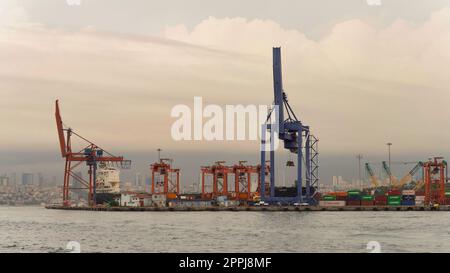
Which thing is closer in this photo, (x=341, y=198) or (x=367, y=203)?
(x=367, y=203)

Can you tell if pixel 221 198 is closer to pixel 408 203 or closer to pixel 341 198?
pixel 341 198

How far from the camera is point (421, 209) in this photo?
10250cm

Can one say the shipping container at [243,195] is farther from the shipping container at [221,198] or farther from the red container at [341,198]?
the red container at [341,198]

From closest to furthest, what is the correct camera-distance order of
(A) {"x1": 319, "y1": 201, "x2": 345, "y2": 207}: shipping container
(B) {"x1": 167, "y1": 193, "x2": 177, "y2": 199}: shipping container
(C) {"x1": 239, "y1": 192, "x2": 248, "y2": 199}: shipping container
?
(A) {"x1": 319, "y1": 201, "x2": 345, "y2": 207}: shipping container
(C) {"x1": 239, "y1": 192, "x2": 248, "y2": 199}: shipping container
(B) {"x1": 167, "y1": 193, "x2": 177, "y2": 199}: shipping container

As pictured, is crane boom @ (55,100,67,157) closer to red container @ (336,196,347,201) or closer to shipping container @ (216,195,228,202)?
shipping container @ (216,195,228,202)

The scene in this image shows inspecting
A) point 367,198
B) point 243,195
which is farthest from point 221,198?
point 367,198

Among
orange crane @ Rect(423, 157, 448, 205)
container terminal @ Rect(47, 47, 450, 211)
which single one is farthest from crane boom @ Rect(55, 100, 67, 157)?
orange crane @ Rect(423, 157, 448, 205)

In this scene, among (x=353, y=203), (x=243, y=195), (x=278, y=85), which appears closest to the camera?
(x=278, y=85)

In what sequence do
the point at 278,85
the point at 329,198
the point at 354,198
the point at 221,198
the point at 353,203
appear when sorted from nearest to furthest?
the point at 278,85 → the point at 353,203 → the point at 329,198 → the point at 354,198 → the point at 221,198

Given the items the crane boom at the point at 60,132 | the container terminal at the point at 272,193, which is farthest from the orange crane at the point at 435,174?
the crane boom at the point at 60,132
